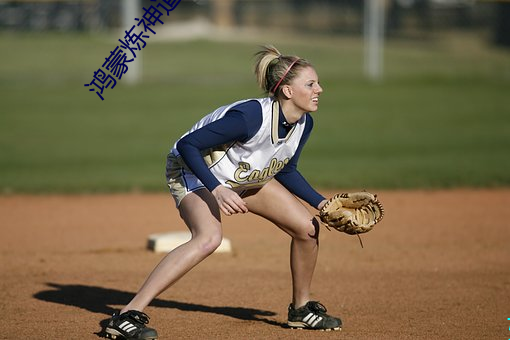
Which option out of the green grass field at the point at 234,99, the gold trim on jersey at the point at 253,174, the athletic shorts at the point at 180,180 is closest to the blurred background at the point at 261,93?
the green grass field at the point at 234,99

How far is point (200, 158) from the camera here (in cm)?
419

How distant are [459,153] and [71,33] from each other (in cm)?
1589

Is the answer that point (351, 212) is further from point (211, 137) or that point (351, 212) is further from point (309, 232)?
point (211, 137)

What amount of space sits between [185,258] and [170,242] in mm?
2486

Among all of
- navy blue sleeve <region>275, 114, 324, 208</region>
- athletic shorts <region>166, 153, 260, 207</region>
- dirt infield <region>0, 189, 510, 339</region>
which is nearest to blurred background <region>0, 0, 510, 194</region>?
dirt infield <region>0, 189, 510, 339</region>

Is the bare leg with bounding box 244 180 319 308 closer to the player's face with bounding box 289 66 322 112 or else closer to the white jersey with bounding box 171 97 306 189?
the white jersey with bounding box 171 97 306 189

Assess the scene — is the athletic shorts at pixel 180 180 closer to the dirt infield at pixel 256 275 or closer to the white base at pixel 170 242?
the dirt infield at pixel 256 275

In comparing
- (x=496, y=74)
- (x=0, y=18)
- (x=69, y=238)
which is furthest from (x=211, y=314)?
(x=0, y=18)

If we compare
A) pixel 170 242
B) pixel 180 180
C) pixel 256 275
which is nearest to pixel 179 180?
pixel 180 180

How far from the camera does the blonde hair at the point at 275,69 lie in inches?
174

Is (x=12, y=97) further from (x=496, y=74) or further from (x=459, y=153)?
(x=496, y=74)

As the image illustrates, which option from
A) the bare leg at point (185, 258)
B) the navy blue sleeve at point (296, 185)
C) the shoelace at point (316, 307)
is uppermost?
the navy blue sleeve at point (296, 185)

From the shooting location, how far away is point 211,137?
4.20 metres

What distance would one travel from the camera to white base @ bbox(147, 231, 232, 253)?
6.66 m
